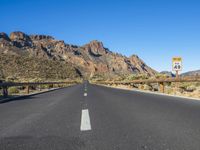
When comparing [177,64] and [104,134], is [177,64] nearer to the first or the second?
[177,64]

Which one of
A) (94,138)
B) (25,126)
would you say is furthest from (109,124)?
(25,126)

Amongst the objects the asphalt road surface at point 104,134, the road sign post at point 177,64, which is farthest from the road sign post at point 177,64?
the asphalt road surface at point 104,134

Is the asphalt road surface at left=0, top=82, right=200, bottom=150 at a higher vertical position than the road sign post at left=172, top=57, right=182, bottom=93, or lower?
lower

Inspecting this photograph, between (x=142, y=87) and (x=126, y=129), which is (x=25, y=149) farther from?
(x=142, y=87)

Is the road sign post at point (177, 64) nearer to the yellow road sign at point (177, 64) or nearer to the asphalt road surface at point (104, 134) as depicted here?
the yellow road sign at point (177, 64)

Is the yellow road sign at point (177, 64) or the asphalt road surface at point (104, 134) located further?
the yellow road sign at point (177, 64)

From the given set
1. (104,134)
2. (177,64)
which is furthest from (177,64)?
(104,134)

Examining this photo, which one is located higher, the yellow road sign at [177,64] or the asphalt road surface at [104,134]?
the yellow road sign at [177,64]

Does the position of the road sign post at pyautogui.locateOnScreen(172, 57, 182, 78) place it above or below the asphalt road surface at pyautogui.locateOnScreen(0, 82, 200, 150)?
above

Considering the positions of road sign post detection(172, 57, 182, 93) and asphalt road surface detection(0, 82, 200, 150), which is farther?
road sign post detection(172, 57, 182, 93)

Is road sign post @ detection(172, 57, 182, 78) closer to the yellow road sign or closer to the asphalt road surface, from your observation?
the yellow road sign

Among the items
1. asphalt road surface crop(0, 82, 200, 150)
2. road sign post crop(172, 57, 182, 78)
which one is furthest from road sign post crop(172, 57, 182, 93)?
asphalt road surface crop(0, 82, 200, 150)

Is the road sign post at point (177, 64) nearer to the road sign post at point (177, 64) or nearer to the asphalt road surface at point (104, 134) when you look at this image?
the road sign post at point (177, 64)

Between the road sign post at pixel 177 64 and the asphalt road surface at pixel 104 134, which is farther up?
the road sign post at pixel 177 64
